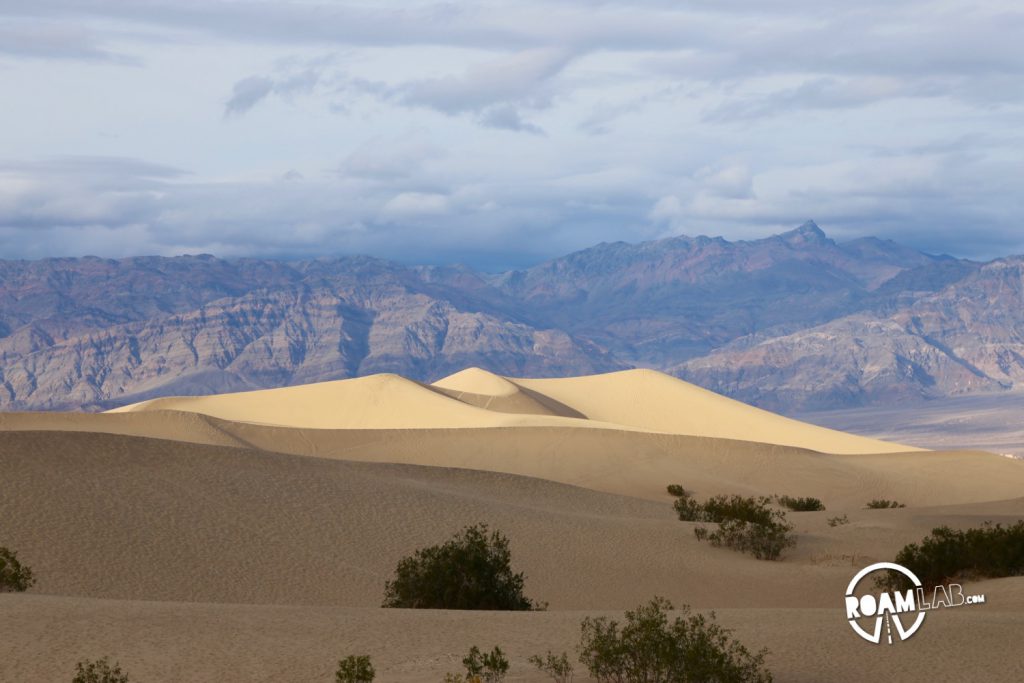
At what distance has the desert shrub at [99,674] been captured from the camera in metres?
11.3

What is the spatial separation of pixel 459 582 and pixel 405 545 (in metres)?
6.50

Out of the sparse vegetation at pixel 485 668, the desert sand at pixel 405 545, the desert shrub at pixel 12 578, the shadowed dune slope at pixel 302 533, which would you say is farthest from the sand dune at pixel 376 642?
the shadowed dune slope at pixel 302 533

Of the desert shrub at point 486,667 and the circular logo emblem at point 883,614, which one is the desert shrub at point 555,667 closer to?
the desert shrub at point 486,667

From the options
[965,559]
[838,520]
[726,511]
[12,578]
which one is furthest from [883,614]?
[838,520]

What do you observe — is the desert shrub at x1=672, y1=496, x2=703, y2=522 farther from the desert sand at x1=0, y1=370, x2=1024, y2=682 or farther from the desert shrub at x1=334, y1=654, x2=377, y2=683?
the desert shrub at x1=334, y1=654, x2=377, y2=683

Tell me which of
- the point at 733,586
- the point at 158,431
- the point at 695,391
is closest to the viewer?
the point at 733,586

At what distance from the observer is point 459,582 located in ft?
64.6

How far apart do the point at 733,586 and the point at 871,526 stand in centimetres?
785

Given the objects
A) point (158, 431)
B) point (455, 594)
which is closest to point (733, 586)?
point (455, 594)

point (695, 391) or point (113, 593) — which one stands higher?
point (695, 391)

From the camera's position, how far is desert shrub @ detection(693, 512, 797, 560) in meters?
27.9

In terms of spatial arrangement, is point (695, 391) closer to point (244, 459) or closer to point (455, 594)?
point (244, 459)

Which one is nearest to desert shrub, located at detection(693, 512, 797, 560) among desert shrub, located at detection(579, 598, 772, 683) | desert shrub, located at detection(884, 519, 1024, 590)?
desert shrub, located at detection(884, 519, 1024, 590)

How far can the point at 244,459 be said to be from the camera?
31859 millimetres
